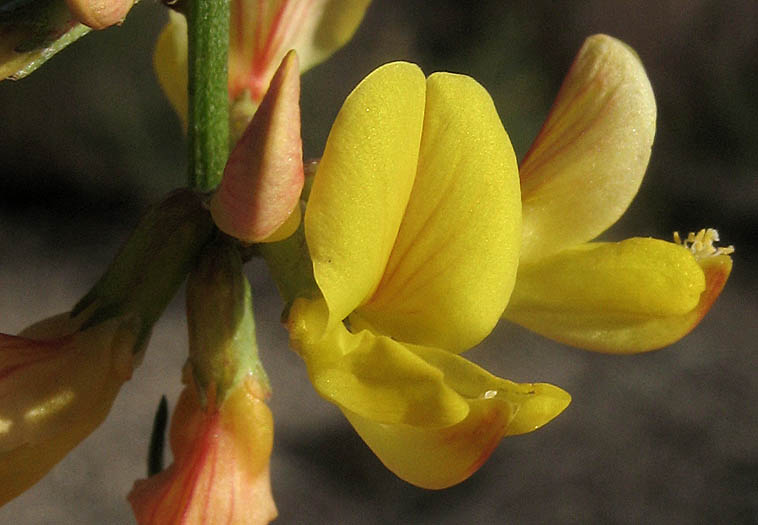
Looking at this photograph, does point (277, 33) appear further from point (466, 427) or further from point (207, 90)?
point (466, 427)

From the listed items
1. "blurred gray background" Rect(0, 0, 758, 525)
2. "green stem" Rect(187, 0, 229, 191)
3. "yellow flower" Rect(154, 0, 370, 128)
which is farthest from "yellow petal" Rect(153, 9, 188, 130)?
"blurred gray background" Rect(0, 0, 758, 525)

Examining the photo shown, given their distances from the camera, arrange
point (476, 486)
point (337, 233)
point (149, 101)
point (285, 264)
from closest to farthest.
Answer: point (337, 233), point (285, 264), point (476, 486), point (149, 101)

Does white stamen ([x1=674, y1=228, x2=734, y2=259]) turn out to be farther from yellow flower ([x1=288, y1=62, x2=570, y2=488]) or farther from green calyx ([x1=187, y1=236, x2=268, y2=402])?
green calyx ([x1=187, y1=236, x2=268, y2=402])

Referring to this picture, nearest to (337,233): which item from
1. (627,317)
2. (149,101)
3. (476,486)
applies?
(627,317)

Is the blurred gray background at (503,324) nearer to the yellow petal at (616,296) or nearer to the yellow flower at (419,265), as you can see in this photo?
the yellow petal at (616,296)

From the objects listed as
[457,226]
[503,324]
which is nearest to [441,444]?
[457,226]

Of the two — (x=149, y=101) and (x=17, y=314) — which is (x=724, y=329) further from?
(x=17, y=314)

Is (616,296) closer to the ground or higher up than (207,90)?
closer to the ground

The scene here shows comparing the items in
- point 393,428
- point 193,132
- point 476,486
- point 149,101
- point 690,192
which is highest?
point 193,132
